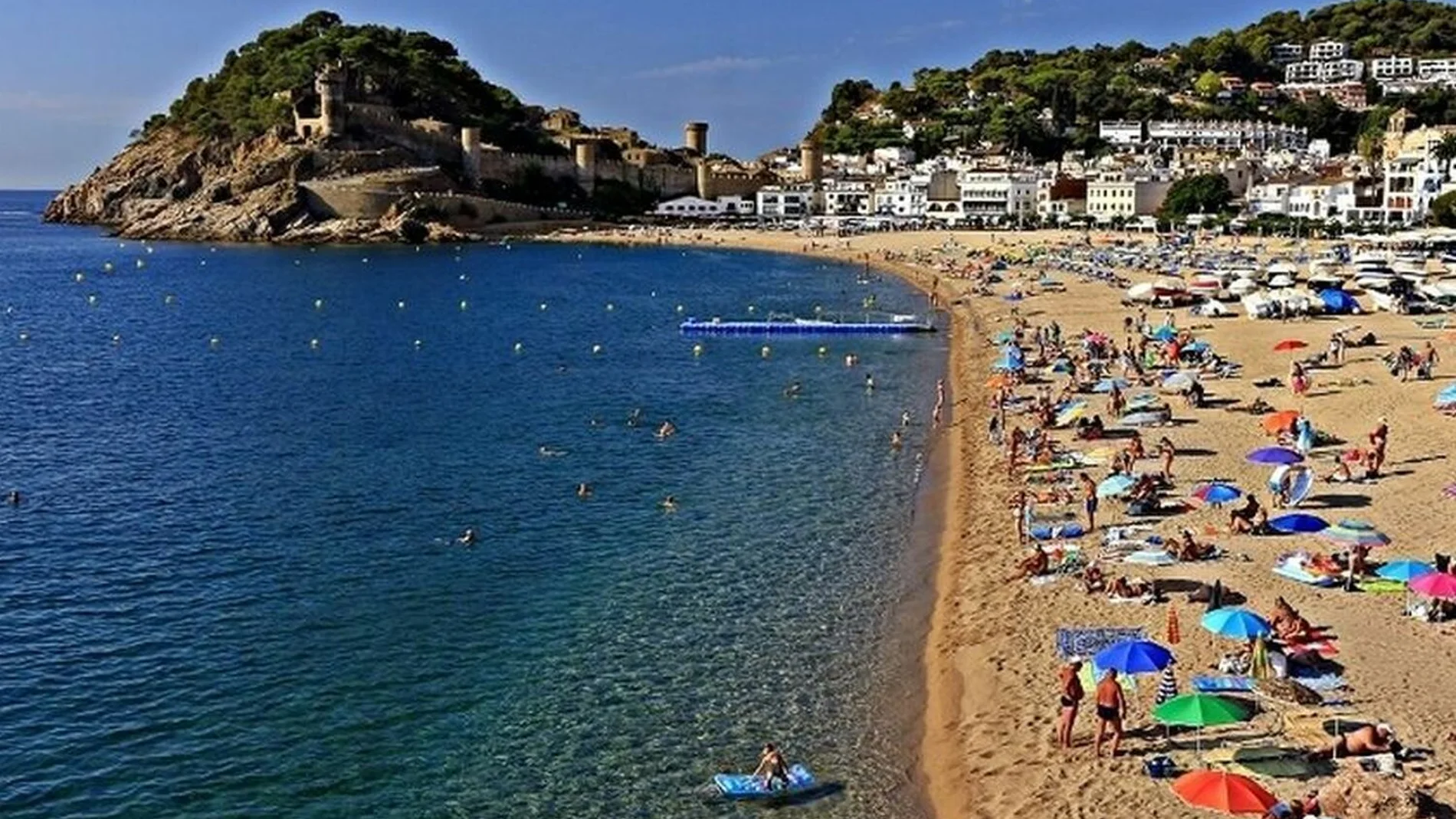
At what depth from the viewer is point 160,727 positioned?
14078mm

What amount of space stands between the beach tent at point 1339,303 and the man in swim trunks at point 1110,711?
30859 mm

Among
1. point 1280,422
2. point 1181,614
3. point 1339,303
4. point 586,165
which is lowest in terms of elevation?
point 1181,614

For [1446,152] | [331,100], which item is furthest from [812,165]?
[1446,152]

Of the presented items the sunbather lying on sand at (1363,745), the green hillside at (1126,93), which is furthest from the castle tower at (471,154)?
the sunbather lying on sand at (1363,745)

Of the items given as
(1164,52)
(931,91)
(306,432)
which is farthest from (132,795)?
(1164,52)

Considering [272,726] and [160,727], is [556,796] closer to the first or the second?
[272,726]

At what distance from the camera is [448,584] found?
18.9 m

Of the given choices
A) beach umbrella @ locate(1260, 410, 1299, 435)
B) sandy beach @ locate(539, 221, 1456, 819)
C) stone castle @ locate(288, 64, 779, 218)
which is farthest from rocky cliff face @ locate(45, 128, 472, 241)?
beach umbrella @ locate(1260, 410, 1299, 435)

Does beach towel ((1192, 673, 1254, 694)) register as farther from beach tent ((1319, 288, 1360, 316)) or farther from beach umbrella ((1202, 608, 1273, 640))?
beach tent ((1319, 288, 1360, 316))

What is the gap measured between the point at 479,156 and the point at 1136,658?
10544 centimetres

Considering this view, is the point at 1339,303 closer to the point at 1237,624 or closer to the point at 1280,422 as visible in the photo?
the point at 1280,422

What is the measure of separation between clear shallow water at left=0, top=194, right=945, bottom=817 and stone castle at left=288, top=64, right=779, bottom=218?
214ft

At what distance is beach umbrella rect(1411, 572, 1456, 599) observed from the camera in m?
14.1

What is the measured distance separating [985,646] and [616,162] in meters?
114
